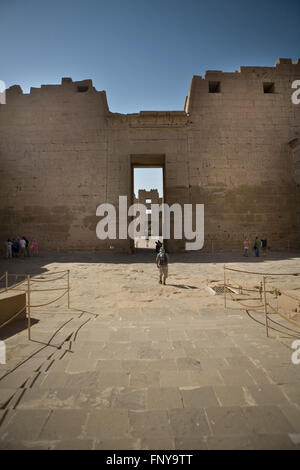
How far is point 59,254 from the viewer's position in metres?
14.5

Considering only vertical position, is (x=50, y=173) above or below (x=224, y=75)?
below

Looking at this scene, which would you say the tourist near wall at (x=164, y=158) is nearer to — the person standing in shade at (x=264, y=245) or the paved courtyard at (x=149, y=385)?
the person standing in shade at (x=264, y=245)

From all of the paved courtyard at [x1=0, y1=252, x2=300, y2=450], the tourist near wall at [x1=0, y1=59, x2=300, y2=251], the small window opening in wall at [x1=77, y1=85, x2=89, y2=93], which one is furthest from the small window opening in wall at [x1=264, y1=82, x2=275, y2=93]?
the paved courtyard at [x1=0, y1=252, x2=300, y2=450]

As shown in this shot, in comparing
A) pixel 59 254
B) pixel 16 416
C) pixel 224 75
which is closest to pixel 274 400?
pixel 16 416

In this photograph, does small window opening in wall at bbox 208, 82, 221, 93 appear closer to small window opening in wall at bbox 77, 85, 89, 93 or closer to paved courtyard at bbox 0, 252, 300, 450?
small window opening in wall at bbox 77, 85, 89, 93

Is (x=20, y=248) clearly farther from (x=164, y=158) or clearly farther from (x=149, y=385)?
(x=149, y=385)

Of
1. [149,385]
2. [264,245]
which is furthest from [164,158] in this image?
[149,385]

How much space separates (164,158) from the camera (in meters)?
15.6

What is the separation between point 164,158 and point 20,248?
11.0 metres

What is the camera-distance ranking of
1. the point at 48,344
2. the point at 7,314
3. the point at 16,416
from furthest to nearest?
the point at 7,314
the point at 48,344
the point at 16,416

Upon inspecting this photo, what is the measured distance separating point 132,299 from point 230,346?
3.27 metres

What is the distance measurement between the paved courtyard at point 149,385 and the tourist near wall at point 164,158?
11433 millimetres

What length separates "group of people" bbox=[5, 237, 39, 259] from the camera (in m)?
13.4

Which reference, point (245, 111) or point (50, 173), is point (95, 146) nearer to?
point (50, 173)
